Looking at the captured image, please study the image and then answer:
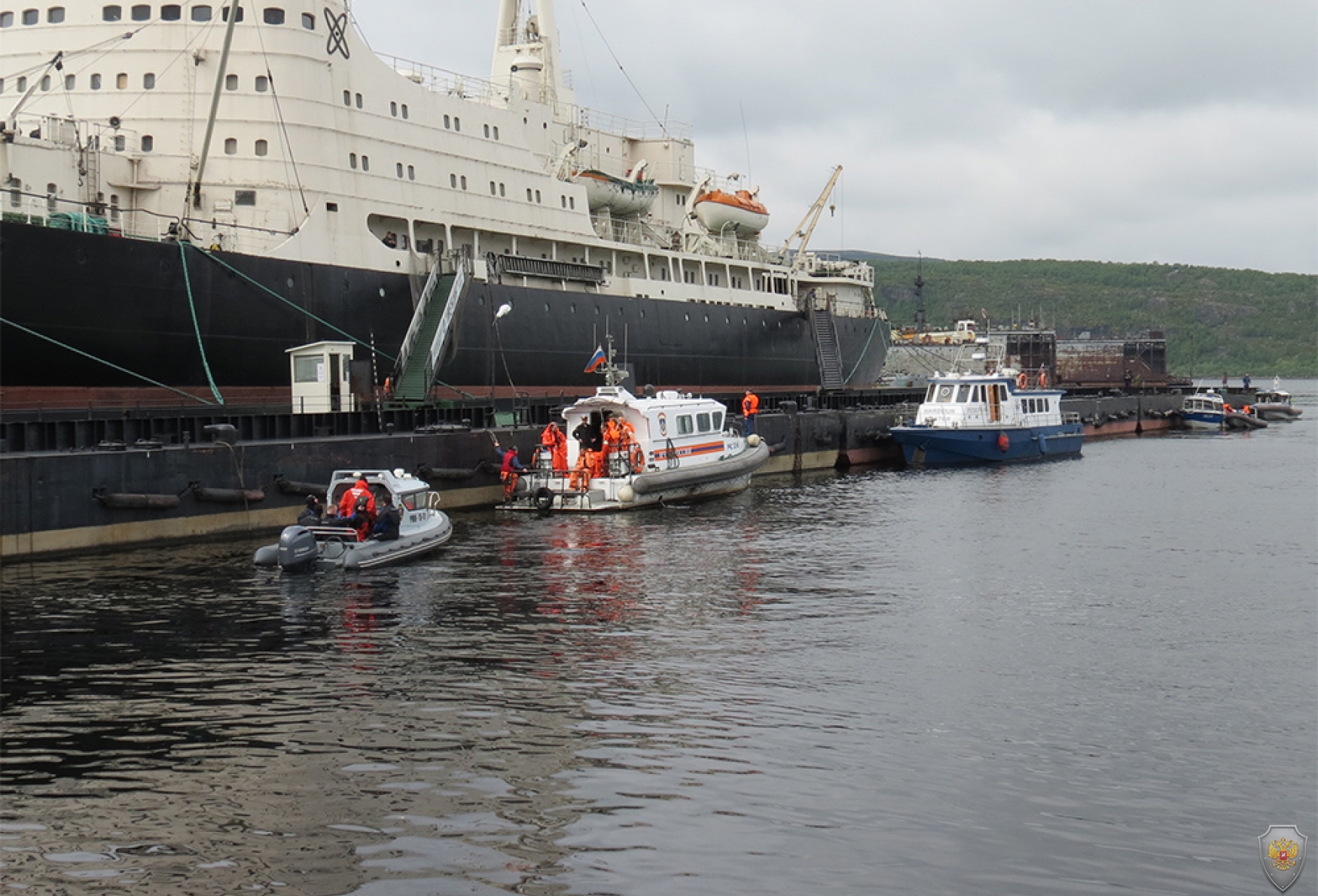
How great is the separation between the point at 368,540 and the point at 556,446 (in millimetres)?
10482

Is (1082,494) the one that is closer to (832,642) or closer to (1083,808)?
(832,642)

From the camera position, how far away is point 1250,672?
16.4 m

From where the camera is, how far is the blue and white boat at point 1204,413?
80750 millimetres

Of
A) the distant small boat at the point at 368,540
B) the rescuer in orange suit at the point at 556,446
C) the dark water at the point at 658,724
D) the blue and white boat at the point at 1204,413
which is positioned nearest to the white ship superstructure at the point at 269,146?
the rescuer in orange suit at the point at 556,446

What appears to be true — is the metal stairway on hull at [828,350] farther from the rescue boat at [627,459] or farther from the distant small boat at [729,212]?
the rescue boat at [627,459]

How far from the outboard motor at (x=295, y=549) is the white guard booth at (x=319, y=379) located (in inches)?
438

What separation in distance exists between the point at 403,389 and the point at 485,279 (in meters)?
5.90

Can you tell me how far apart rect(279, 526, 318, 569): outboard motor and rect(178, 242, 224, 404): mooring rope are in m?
12.3

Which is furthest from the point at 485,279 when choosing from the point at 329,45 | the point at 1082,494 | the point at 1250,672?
the point at 1250,672

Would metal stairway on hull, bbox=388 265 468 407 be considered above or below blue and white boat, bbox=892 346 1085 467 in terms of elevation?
above

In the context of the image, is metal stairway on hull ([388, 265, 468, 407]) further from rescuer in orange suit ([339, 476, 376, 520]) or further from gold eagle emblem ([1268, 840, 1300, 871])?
gold eagle emblem ([1268, 840, 1300, 871])

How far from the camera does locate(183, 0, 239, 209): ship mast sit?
3303 cm

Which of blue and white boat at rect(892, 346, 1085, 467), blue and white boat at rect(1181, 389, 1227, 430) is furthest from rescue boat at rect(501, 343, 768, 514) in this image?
blue and white boat at rect(1181, 389, 1227, 430)

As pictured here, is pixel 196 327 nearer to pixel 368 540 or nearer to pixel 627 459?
pixel 627 459
